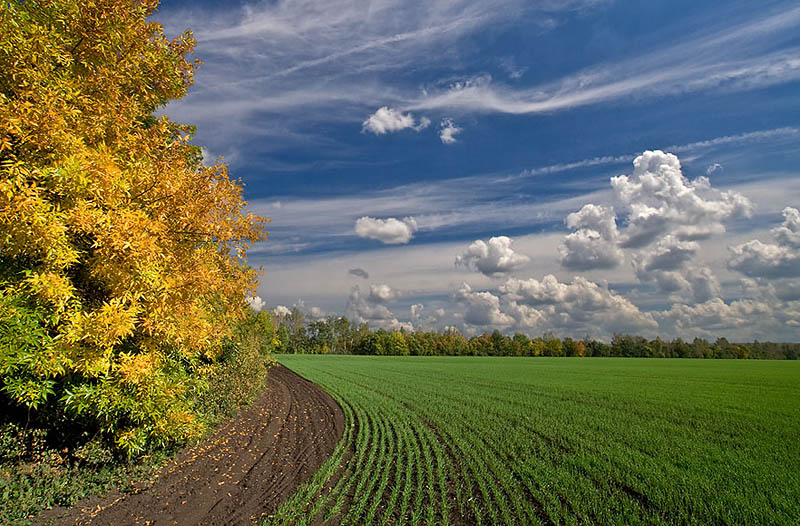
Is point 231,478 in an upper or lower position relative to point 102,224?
lower

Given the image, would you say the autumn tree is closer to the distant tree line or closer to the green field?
the green field

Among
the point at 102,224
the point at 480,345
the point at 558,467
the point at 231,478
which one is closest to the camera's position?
the point at 102,224

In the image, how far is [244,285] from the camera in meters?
8.88

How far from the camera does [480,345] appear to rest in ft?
370

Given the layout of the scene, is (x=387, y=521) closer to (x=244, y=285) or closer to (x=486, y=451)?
(x=486, y=451)

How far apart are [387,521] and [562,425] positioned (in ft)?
32.3

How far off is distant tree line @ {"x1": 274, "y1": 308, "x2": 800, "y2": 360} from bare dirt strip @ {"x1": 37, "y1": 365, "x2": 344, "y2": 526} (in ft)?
303

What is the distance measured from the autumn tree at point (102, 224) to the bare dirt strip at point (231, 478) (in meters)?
1.24

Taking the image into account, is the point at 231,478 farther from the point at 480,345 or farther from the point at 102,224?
the point at 480,345

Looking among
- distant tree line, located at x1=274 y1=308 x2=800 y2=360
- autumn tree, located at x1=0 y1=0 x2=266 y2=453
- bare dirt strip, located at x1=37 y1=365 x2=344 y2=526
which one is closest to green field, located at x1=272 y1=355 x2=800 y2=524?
bare dirt strip, located at x1=37 y1=365 x2=344 y2=526

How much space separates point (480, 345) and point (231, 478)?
108807 mm

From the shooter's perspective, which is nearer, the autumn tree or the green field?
the autumn tree

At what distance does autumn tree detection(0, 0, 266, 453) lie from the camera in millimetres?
5848

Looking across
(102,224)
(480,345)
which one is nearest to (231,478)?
(102,224)
